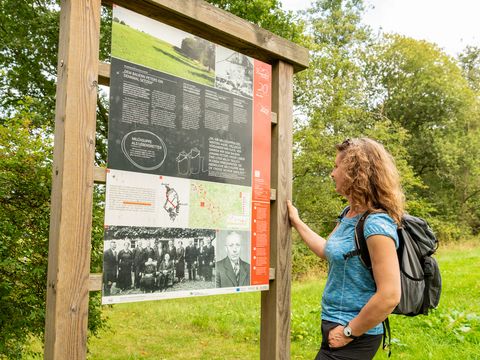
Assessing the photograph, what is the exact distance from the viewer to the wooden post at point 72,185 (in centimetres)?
221

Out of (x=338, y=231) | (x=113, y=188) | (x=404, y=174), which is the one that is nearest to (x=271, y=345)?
(x=338, y=231)

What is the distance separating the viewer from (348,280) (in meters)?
2.50

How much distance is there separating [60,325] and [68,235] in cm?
43

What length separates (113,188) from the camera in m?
2.44

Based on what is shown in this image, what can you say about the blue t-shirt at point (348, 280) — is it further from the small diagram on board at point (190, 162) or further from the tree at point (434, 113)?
the tree at point (434, 113)

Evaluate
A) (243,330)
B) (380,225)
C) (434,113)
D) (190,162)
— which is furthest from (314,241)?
(434,113)

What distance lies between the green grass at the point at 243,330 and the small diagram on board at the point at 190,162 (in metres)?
3.45

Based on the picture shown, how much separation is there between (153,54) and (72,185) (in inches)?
37.0

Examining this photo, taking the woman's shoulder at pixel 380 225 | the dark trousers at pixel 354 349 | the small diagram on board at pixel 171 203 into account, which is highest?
the small diagram on board at pixel 171 203

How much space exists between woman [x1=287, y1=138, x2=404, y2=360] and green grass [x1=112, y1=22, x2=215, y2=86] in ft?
3.58

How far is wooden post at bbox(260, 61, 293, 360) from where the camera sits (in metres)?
3.41

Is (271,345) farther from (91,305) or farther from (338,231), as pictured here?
(91,305)

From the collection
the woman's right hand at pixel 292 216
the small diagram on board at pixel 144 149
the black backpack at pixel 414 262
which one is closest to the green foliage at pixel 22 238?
the small diagram on board at pixel 144 149

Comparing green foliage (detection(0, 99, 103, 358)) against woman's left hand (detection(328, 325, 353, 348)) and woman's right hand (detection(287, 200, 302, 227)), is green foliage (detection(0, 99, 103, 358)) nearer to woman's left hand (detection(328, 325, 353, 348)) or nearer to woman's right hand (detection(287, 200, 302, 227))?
woman's right hand (detection(287, 200, 302, 227))
